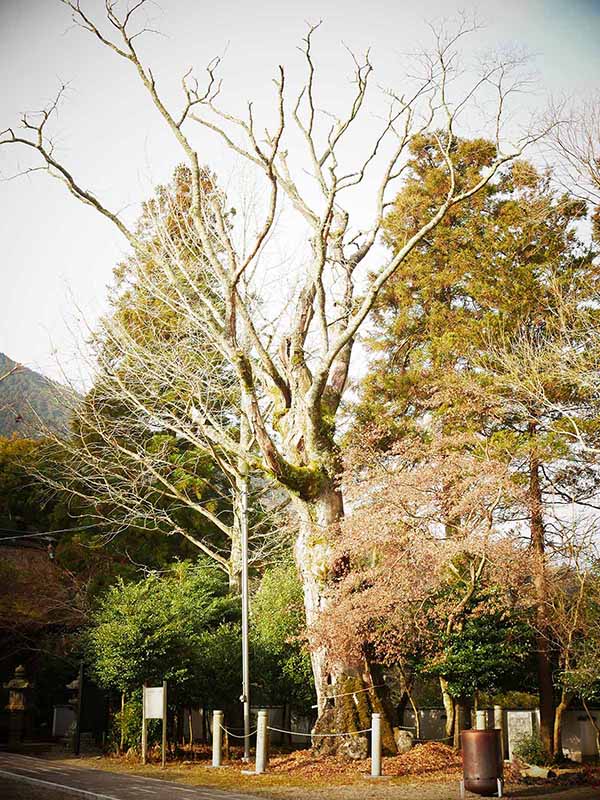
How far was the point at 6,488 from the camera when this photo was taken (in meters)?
26.5

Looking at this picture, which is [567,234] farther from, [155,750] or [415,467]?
[155,750]

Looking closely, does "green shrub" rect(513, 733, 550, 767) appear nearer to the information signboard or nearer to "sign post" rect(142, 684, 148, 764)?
the information signboard

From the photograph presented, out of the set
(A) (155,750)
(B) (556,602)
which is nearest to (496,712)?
(B) (556,602)

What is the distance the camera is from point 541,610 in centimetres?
1577

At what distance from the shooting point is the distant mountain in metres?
22.7

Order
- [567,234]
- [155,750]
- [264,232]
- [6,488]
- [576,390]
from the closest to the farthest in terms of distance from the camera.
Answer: [264,232] → [155,750] → [576,390] → [567,234] → [6,488]

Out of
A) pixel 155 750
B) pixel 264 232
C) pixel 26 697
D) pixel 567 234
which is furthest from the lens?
pixel 26 697

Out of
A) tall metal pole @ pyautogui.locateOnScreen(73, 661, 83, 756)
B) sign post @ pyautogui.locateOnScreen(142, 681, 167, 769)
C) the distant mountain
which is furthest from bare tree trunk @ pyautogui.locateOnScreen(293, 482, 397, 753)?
the distant mountain

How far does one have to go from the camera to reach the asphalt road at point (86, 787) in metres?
10.2

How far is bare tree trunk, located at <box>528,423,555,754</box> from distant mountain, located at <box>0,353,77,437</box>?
408 inches

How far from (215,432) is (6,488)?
12229 mm

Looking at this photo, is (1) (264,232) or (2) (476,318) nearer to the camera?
(1) (264,232)

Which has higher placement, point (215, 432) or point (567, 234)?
point (567, 234)

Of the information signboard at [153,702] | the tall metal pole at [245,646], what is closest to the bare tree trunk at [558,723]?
the tall metal pole at [245,646]
